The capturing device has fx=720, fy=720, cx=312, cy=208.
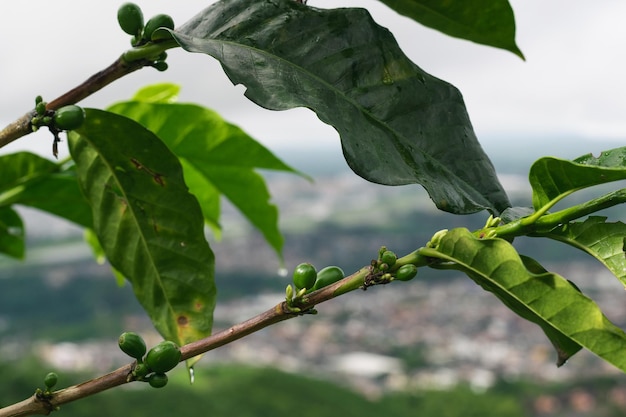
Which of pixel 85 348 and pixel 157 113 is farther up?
pixel 157 113

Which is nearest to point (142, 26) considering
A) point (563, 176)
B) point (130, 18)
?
point (130, 18)

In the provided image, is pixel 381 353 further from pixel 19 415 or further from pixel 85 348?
pixel 19 415

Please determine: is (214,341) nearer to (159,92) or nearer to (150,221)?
(150,221)

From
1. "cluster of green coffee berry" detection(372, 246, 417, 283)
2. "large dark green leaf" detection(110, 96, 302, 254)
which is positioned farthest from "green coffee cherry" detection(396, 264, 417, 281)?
"large dark green leaf" detection(110, 96, 302, 254)

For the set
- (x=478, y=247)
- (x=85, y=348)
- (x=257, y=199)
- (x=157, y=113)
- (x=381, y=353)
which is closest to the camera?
(x=478, y=247)

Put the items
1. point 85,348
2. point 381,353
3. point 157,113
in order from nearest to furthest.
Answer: point 157,113, point 85,348, point 381,353

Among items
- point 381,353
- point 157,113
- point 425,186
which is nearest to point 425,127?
point 425,186

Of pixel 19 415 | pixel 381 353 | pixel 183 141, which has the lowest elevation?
pixel 381 353
